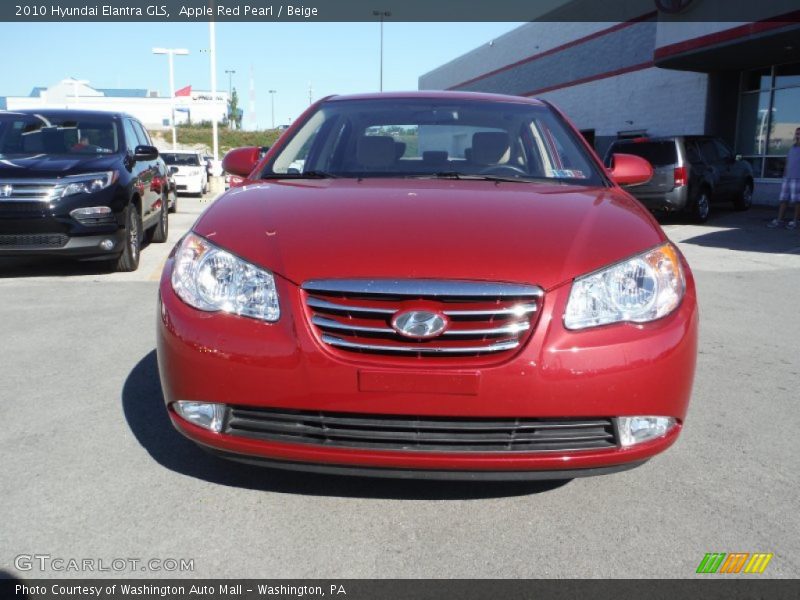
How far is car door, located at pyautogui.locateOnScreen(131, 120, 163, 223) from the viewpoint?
8.86 meters

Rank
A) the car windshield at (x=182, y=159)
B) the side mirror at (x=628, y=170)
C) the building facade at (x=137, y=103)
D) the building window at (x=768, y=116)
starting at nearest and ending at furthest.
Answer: the side mirror at (x=628, y=170), the building window at (x=768, y=116), the car windshield at (x=182, y=159), the building facade at (x=137, y=103)

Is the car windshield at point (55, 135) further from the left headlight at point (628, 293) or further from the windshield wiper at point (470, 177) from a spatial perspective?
the left headlight at point (628, 293)

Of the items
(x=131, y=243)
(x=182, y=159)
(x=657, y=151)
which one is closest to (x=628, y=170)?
(x=131, y=243)

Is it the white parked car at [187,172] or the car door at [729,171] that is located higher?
the car door at [729,171]

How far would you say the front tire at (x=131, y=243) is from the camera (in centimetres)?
786

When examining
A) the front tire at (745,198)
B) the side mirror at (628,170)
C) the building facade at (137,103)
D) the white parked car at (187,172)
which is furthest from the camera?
the building facade at (137,103)

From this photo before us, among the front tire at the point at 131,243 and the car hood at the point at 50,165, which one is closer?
the car hood at the point at 50,165

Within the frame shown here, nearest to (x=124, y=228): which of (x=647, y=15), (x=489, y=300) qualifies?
(x=489, y=300)

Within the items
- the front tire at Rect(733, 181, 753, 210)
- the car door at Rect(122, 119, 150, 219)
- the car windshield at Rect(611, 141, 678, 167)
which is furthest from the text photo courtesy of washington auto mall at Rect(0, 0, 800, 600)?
the front tire at Rect(733, 181, 753, 210)

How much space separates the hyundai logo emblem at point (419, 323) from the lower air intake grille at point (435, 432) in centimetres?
27

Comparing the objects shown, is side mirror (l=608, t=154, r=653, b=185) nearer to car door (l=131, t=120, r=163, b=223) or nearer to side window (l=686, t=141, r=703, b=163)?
car door (l=131, t=120, r=163, b=223)

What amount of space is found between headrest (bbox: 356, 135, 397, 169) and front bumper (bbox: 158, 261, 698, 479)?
1.39m

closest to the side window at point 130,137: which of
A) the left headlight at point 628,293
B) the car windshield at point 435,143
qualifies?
the car windshield at point 435,143
